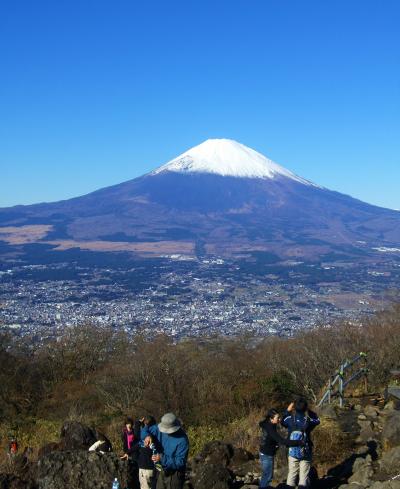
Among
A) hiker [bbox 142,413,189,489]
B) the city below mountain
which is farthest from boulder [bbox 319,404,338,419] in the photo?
the city below mountain

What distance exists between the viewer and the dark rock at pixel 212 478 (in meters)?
6.71

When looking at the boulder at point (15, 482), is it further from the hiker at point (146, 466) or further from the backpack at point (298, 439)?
the backpack at point (298, 439)

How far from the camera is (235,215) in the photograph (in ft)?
507

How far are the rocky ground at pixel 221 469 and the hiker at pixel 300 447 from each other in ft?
1.72

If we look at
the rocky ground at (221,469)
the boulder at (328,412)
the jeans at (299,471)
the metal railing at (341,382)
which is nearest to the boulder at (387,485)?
the rocky ground at (221,469)

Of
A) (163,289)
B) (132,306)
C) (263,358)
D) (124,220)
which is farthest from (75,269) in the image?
(263,358)

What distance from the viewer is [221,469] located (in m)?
6.85

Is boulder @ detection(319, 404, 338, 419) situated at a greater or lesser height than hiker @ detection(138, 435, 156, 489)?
lesser

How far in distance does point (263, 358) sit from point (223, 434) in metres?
6.76

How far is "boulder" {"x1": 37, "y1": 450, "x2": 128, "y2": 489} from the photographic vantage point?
20.9 feet

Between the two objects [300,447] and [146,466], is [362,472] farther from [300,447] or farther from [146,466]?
[146,466]

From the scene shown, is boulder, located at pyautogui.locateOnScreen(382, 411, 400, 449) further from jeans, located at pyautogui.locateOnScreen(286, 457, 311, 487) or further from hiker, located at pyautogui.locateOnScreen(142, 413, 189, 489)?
hiker, located at pyautogui.locateOnScreen(142, 413, 189, 489)

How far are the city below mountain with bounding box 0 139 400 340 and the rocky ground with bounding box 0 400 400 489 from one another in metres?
16.9

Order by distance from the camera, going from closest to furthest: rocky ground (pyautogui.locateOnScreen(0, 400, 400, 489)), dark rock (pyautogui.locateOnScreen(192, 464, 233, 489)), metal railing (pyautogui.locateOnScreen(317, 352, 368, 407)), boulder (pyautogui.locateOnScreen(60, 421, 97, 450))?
rocky ground (pyautogui.locateOnScreen(0, 400, 400, 489)) → dark rock (pyautogui.locateOnScreen(192, 464, 233, 489)) → boulder (pyautogui.locateOnScreen(60, 421, 97, 450)) → metal railing (pyautogui.locateOnScreen(317, 352, 368, 407))
